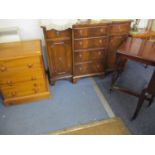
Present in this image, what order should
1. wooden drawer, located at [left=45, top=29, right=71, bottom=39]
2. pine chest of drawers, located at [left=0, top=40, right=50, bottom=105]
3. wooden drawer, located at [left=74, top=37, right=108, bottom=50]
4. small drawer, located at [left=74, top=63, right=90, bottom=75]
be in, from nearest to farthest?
pine chest of drawers, located at [left=0, top=40, right=50, bottom=105]
wooden drawer, located at [left=45, top=29, right=71, bottom=39]
wooden drawer, located at [left=74, top=37, right=108, bottom=50]
small drawer, located at [left=74, top=63, right=90, bottom=75]

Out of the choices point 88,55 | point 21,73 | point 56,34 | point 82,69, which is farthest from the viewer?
point 82,69

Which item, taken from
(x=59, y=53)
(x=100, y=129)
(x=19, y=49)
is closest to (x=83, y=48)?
(x=59, y=53)

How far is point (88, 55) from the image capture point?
2.18 m

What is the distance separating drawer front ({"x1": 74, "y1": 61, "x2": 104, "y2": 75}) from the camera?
2.27 meters

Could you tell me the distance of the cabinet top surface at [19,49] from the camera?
1686mm

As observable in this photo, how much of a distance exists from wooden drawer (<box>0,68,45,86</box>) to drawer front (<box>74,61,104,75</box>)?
2.02ft

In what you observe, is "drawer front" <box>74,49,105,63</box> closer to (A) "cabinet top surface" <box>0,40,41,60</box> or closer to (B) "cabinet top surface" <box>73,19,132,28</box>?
(B) "cabinet top surface" <box>73,19,132,28</box>

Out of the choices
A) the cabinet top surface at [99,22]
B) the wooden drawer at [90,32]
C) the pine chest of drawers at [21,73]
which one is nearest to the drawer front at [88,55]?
the wooden drawer at [90,32]

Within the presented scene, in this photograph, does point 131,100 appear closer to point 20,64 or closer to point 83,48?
point 83,48

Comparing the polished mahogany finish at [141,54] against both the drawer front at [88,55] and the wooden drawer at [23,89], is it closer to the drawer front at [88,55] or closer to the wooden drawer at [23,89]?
the drawer front at [88,55]

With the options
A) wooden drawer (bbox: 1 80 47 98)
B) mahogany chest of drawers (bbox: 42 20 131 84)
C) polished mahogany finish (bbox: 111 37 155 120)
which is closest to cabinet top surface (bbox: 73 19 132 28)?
mahogany chest of drawers (bbox: 42 20 131 84)

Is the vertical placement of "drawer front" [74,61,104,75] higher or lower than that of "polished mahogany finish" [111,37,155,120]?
lower

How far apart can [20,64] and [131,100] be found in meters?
1.57
